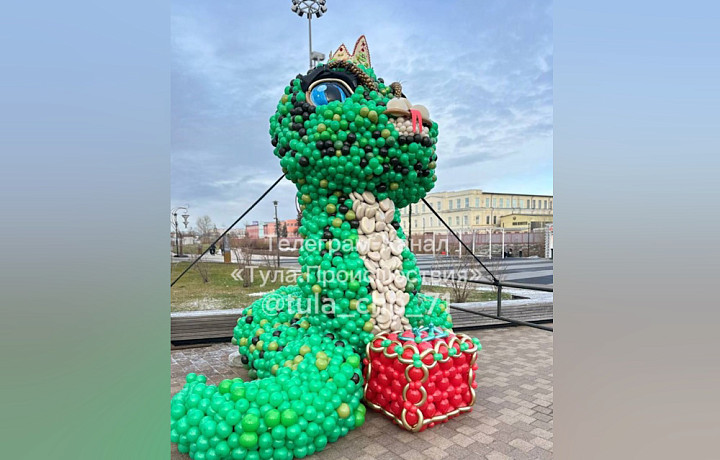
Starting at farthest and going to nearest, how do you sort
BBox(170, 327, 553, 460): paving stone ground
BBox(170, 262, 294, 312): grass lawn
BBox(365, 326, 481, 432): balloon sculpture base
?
BBox(170, 262, 294, 312): grass lawn, BBox(365, 326, 481, 432): balloon sculpture base, BBox(170, 327, 553, 460): paving stone ground


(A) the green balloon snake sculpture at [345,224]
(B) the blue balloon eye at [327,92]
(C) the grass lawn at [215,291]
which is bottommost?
(C) the grass lawn at [215,291]

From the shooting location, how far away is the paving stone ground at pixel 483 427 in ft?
9.43

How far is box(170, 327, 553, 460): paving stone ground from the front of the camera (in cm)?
287

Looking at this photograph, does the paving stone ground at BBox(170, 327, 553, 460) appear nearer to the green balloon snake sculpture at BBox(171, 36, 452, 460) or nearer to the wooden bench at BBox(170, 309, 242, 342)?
the green balloon snake sculpture at BBox(171, 36, 452, 460)

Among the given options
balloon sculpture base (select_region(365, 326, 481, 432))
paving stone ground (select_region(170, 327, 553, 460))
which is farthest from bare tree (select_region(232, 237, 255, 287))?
balloon sculpture base (select_region(365, 326, 481, 432))

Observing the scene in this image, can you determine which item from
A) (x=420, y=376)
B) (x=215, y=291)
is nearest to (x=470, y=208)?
(x=215, y=291)

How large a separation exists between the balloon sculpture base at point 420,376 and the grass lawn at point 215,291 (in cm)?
499

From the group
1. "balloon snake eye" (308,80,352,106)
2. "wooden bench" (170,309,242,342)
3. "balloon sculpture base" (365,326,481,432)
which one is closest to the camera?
"balloon sculpture base" (365,326,481,432)

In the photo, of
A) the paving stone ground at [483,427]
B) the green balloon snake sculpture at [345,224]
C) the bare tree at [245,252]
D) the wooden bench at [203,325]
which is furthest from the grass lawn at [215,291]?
the paving stone ground at [483,427]

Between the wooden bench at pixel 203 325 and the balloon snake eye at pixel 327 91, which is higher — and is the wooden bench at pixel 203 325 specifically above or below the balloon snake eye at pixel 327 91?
below

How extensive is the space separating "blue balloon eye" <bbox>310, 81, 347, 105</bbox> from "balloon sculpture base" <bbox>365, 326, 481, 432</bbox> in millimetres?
2417

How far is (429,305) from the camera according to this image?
4031mm

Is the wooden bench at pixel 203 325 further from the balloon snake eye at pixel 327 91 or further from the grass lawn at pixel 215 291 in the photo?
the balloon snake eye at pixel 327 91
